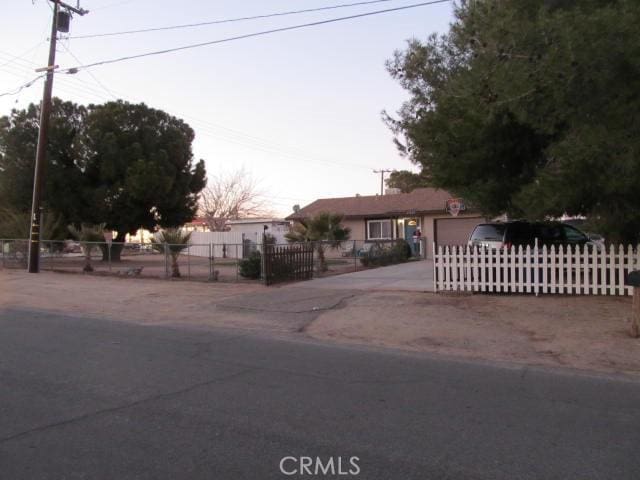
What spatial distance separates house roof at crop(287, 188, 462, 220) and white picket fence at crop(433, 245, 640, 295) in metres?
14.5

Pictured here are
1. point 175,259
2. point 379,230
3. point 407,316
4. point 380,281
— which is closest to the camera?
point 407,316

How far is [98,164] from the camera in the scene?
2802cm

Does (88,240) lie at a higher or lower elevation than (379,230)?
lower

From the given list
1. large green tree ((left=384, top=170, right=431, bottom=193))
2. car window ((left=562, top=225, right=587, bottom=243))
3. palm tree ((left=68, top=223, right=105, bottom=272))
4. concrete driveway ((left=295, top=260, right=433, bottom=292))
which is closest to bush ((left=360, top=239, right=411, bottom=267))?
concrete driveway ((left=295, top=260, right=433, bottom=292))

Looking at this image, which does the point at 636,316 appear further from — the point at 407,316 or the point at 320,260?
the point at 320,260

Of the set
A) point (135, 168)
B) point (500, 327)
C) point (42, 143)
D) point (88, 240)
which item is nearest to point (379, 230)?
point (135, 168)

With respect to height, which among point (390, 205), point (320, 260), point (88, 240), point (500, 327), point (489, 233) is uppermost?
point (390, 205)

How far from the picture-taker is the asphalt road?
171 inches

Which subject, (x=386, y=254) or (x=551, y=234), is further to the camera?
(x=386, y=254)

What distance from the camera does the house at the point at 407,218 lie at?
92.5 ft

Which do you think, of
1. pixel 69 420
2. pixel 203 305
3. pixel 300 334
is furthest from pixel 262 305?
pixel 69 420

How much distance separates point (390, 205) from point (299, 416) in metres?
27.1

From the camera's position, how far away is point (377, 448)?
4.63 meters

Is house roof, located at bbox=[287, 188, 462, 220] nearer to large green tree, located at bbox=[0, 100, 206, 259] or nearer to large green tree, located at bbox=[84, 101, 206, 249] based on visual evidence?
large green tree, located at bbox=[84, 101, 206, 249]
